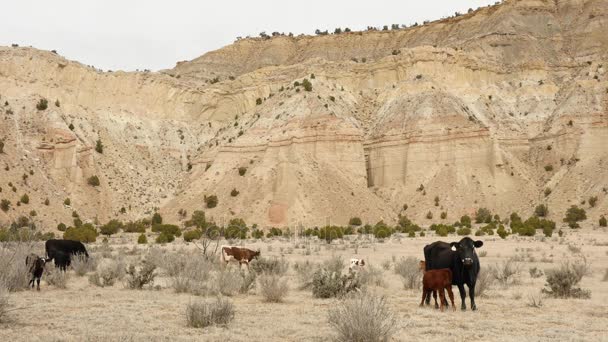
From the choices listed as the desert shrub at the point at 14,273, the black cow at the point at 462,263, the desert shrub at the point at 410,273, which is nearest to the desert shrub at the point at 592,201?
the desert shrub at the point at 410,273

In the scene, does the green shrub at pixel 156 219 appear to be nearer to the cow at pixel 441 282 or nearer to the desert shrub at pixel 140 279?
the desert shrub at pixel 140 279

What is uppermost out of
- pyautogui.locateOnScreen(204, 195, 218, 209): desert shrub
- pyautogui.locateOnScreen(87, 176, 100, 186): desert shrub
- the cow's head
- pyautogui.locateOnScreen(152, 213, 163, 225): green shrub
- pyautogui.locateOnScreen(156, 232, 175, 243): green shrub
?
pyautogui.locateOnScreen(87, 176, 100, 186): desert shrub

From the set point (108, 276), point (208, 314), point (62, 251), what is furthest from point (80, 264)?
point (208, 314)

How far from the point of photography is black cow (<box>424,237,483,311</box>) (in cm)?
1149

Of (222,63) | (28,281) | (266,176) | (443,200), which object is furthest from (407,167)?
(28,281)

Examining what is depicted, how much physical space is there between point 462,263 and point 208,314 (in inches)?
205

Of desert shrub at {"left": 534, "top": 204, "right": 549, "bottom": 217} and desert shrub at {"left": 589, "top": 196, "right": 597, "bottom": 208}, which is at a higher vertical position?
desert shrub at {"left": 589, "top": 196, "right": 597, "bottom": 208}

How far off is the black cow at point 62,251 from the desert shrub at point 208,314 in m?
8.20

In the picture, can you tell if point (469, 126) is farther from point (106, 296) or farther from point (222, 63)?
point (106, 296)

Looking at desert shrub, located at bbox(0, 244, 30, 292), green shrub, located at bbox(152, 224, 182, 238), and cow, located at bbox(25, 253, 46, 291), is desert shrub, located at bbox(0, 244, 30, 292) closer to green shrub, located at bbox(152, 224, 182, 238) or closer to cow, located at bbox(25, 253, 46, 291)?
cow, located at bbox(25, 253, 46, 291)

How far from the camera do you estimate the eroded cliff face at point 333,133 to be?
195 feet

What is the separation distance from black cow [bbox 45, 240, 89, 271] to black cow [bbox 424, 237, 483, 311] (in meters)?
10.5

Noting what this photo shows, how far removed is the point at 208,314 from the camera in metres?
9.60

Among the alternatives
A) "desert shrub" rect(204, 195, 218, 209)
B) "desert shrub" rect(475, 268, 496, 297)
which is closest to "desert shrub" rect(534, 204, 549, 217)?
"desert shrub" rect(204, 195, 218, 209)
